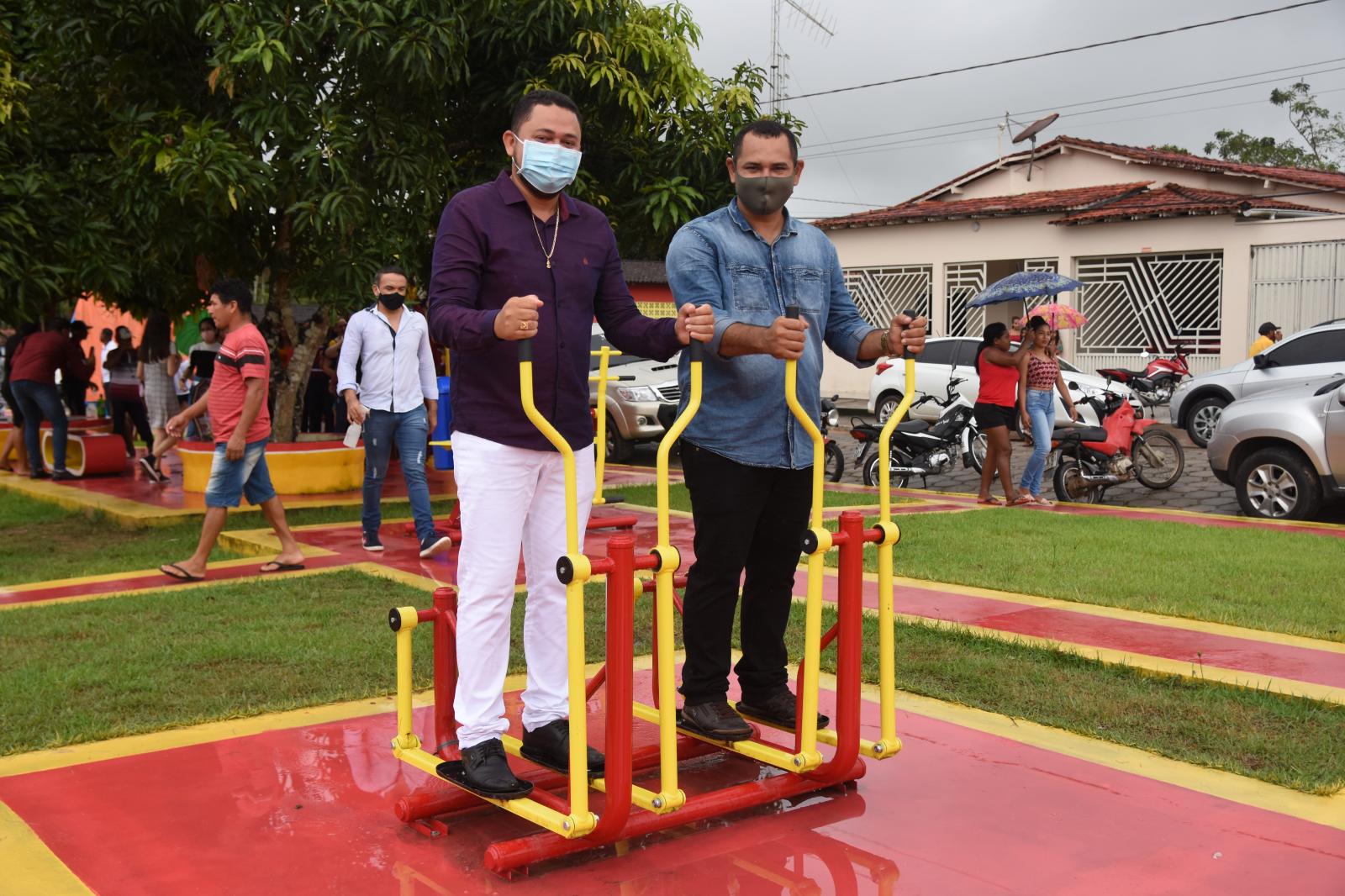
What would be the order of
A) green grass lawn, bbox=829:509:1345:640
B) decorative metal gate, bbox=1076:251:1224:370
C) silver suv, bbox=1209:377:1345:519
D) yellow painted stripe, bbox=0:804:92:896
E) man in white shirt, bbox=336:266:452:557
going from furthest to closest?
decorative metal gate, bbox=1076:251:1224:370
silver suv, bbox=1209:377:1345:519
man in white shirt, bbox=336:266:452:557
green grass lawn, bbox=829:509:1345:640
yellow painted stripe, bbox=0:804:92:896

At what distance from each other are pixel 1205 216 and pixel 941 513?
1452 centimetres

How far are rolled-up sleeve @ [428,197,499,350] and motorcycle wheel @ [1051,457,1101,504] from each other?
32.4ft

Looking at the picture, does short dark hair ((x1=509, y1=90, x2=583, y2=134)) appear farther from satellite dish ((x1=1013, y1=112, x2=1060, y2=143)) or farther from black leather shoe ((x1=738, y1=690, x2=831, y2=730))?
satellite dish ((x1=1013, y1=112, x2=1060, y2=143))

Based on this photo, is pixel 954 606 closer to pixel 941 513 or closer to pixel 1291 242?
pixel 941 513

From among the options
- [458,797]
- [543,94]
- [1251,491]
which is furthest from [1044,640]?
[1251,491]

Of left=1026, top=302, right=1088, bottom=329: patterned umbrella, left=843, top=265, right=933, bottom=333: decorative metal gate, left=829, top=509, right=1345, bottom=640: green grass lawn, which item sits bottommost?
A: left=829, top=509, right=1345, bottom=640: green grass lawn

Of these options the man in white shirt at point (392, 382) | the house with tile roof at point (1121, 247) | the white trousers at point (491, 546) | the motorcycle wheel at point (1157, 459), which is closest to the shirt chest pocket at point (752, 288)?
the white trousers at point (491, 546)

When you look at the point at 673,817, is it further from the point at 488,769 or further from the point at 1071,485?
the point at 1071,485

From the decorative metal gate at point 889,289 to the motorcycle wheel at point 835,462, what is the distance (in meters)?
13.7

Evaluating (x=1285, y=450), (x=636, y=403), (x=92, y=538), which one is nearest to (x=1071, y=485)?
(x=1285, y=450)

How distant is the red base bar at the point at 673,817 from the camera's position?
3.39 m

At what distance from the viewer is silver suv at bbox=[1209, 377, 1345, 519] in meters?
10.7

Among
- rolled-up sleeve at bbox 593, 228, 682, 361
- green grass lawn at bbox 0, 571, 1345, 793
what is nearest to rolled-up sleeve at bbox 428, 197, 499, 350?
rolled-up sleeve at bbox 593, 228, 682, 361

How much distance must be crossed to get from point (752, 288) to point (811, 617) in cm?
108
